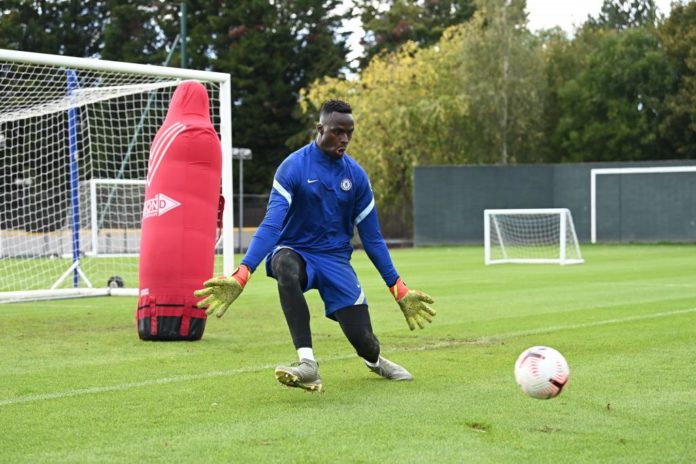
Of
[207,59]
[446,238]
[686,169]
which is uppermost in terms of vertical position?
[207,59]

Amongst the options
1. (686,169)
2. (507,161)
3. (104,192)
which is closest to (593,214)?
(686,169)

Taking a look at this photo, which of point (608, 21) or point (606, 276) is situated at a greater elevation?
point (608, 21)

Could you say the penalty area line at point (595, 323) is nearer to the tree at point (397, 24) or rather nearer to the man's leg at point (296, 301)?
the man's leg at point (296, 301)

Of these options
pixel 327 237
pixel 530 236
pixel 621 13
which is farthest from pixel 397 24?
pixel 327 237

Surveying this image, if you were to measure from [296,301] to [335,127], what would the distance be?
1191 millimetres

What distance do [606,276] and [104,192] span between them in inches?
536

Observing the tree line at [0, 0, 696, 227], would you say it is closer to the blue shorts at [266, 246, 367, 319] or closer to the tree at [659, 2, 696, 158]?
the tree at [659, 2, 696, 158]

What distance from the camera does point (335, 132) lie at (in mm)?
7430

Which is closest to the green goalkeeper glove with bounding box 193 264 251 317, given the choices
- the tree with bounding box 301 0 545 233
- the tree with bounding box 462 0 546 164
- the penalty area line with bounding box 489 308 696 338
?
the penalty area line with bounding box 489 308 696 338

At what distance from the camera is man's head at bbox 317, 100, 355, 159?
742 centimetres

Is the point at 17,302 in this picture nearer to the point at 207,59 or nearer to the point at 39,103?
the point at 39,103

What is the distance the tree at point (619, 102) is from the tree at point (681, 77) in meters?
0.60

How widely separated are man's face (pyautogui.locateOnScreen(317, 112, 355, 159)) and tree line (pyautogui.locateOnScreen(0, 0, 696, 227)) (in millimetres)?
40158

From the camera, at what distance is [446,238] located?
136ft
